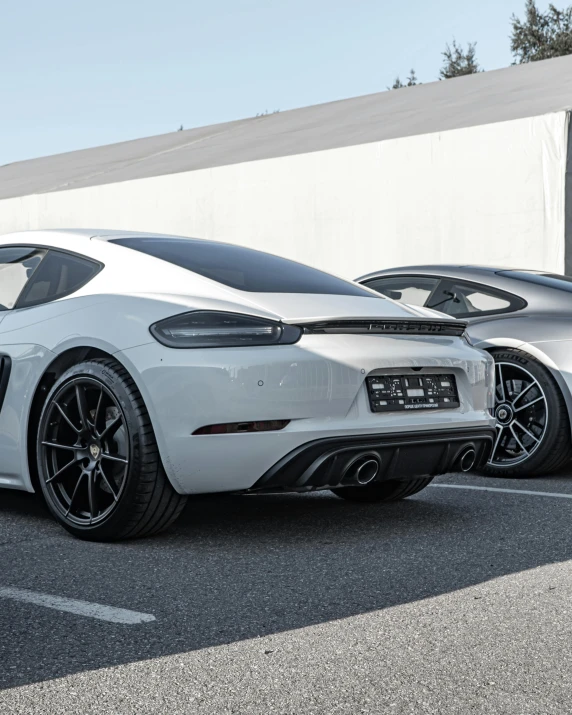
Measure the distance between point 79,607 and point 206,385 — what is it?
106 cm

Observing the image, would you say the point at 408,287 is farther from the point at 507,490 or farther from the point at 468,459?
the point at 468,459

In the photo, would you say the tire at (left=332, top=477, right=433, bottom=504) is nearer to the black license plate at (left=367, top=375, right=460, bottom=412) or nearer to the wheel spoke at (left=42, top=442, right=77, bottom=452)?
the black license plate at (left=367, top=375, right=460, bottom=412)

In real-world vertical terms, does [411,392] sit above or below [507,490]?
above

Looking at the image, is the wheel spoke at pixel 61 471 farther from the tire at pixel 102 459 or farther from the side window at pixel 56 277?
the side window at pixel 56 277

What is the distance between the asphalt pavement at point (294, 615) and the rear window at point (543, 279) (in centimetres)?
195

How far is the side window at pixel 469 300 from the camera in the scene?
6.67m

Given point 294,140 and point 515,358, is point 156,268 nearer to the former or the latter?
point 515,358

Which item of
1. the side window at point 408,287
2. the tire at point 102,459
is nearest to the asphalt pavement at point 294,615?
the tire at point 102,459

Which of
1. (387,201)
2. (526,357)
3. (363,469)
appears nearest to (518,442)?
(526,357)

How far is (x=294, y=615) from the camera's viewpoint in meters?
3.32

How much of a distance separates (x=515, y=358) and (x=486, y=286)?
0.62 metres

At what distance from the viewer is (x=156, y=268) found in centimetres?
457

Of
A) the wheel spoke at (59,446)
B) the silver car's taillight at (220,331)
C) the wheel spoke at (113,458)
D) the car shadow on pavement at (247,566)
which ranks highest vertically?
the silver car's taillight at (220,331)

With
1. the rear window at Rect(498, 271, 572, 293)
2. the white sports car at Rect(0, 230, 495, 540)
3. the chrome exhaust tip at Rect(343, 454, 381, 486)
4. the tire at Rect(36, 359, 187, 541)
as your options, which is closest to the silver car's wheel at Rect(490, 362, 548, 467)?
the rear window at Rect(498, 271, 572, 293)
